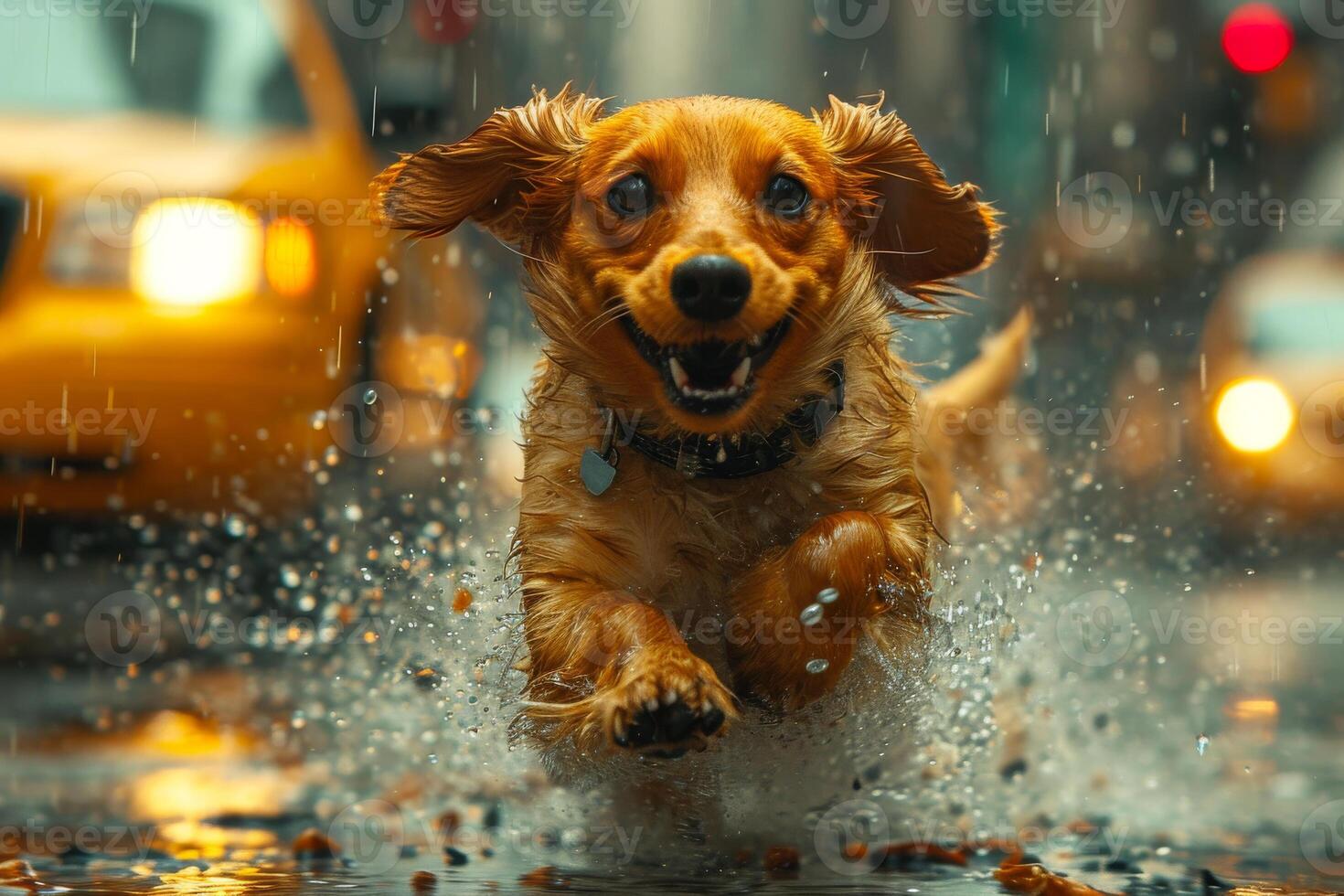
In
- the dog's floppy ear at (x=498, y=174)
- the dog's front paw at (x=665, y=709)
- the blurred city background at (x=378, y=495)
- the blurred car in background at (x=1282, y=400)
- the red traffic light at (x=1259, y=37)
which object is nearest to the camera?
the dog's front paw at (x=665, y=709)

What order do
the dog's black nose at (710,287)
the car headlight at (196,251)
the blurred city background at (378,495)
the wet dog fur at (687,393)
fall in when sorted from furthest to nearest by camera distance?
the car headlight at (196,251) < the blurred city background at (378,495) < the wet dog fur at (687,393) < the dog's black nose at (710,287)

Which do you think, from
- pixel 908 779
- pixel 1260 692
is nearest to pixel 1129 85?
pixel 1260 692

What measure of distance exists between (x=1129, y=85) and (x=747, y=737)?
44.7 feet

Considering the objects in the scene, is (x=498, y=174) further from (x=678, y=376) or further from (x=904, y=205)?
(x=904, y=205)

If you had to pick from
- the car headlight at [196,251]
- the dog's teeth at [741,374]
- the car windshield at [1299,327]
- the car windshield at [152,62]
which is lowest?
the dog's teeth at [741,374]

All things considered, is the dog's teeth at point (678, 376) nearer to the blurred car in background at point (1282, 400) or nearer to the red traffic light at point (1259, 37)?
the blurred car in background at point (1282, 400)

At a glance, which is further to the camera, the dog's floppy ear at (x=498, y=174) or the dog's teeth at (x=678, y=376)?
the dog's floppy ear at (x=498, y=174)

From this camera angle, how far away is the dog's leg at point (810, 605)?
9.29 feet

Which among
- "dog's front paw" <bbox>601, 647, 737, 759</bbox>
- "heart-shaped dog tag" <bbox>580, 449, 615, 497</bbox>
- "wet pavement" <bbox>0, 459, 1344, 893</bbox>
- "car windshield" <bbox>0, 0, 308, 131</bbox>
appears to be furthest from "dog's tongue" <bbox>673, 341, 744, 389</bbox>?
"car windshield" <bbox>0, 0, 308, 131</bbox>

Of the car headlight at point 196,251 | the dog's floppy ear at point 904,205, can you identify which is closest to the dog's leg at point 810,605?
the dog's floppy ear at point 904,205

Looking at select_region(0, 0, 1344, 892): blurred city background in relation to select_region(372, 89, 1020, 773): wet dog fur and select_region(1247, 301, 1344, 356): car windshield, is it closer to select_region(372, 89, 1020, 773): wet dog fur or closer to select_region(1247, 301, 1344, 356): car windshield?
select_region(1247, 301, 1344, 356): car windshield

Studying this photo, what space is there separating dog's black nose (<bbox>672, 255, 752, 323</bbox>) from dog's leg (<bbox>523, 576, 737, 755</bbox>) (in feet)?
1.82

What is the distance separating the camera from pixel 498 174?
10.9ft

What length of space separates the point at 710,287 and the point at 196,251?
2.99 m
